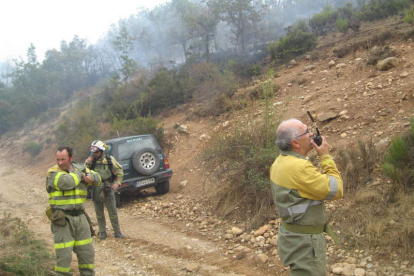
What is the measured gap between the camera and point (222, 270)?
4434 millimetres

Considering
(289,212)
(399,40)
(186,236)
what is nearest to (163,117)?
(399,40)

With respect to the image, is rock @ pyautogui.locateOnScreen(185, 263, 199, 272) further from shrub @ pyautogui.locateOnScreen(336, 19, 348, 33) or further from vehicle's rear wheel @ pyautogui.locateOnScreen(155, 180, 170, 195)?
shrub @ pyautogui.locateOnScreen(336, 19, 348, 33)

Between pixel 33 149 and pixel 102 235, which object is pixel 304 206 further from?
pixel 33 149

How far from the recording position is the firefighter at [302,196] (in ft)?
8.10

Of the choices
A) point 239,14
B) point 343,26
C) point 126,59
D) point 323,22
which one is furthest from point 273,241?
point 126,59

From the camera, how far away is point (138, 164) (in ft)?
26.7

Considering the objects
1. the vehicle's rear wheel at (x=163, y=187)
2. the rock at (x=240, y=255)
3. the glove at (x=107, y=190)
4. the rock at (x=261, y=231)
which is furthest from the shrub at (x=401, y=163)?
the vehicle's rear wheel at (x=163, y=187)

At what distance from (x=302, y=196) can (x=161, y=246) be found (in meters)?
3.54

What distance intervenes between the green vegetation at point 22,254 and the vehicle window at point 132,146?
2.89 m

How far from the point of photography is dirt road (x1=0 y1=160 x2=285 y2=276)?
4551mm

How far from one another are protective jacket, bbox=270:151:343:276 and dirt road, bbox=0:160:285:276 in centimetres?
181

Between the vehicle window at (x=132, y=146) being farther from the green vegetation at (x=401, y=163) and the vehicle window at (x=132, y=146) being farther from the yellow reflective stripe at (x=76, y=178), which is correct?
the green vegetation at (x=401, y=163)

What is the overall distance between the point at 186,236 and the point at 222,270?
155 centimetres

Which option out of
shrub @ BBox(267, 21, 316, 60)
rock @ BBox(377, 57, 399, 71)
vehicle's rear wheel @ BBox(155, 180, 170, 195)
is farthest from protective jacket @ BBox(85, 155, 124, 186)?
shrub @ BBox(267, 21, 316, 60)
